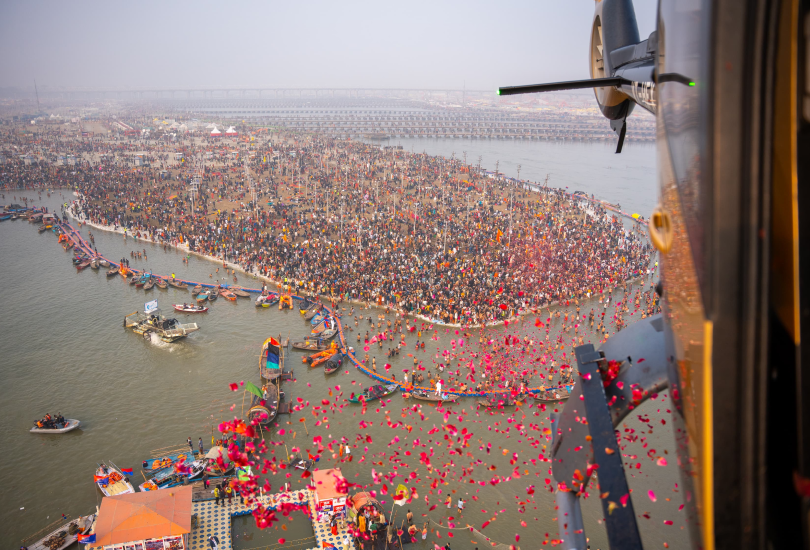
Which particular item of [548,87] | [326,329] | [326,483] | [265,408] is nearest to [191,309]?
[326,329]

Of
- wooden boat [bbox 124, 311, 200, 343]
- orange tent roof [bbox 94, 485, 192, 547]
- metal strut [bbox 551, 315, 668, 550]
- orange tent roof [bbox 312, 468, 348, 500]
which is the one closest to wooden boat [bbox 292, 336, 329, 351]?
wooden boat [bbox 124, 311, 200, 343]

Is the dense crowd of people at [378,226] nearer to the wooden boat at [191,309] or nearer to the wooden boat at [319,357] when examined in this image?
the wooden boat at [191,309]

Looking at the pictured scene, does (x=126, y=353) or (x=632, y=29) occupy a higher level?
(x=632, y=29)

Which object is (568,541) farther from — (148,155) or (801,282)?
(148,155)

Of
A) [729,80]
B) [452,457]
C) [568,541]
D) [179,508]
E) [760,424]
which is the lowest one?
[452,457]

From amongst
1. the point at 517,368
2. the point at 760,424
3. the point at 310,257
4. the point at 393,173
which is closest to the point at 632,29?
the point at 760,424

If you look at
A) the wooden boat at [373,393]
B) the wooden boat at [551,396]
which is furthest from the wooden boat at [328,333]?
the wooden boat at [551,396]

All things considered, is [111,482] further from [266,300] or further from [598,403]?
[598,403]

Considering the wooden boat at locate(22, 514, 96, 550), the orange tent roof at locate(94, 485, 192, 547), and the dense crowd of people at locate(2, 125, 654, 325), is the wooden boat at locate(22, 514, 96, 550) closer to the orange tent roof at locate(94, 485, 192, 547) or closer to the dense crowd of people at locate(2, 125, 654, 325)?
the orange tent roof at locate(94, 485, 192, 547)
